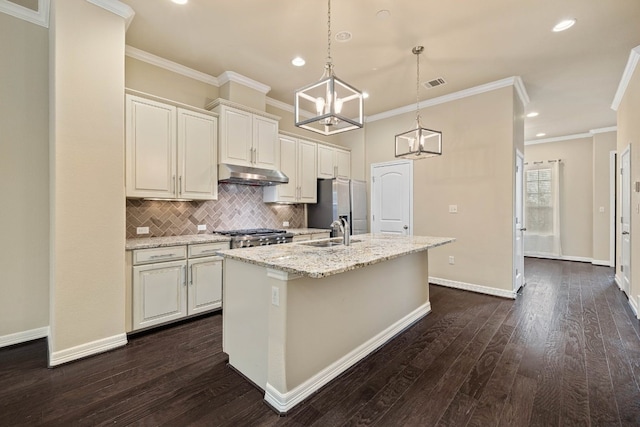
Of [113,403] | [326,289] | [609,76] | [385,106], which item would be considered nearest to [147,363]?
[113,403]

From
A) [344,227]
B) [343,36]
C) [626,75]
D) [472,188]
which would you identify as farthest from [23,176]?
[626,75]

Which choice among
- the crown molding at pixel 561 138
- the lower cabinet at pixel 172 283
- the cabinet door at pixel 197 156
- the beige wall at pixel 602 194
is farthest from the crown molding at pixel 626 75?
the lower cabinet at pixel 172 283

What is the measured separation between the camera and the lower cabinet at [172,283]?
2849 mm

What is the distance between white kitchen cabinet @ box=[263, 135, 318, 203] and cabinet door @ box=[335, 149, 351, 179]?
0.62m

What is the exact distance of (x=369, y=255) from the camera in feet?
7.17

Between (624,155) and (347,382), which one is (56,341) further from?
(624,155)

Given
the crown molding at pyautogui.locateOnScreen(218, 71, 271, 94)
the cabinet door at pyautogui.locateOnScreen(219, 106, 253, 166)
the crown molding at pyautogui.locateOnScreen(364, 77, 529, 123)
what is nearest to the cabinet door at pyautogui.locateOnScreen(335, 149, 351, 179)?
the crown molding at pyautogui.locateOnScreen(364, 77, 529, 123)

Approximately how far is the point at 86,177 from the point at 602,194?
888 cm

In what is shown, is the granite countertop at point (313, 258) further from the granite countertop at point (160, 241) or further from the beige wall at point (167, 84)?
the beige wall at point (167, 84)

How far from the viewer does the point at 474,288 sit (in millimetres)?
4379

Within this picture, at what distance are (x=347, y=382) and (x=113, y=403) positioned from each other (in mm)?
1545

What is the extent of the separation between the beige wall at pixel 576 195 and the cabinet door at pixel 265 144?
22.6 ft

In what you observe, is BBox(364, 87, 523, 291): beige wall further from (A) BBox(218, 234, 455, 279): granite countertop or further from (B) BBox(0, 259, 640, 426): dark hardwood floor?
(A) BBox(218, 234, 455, 279): granite countertop

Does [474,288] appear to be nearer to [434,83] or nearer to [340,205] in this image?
[340,205]
